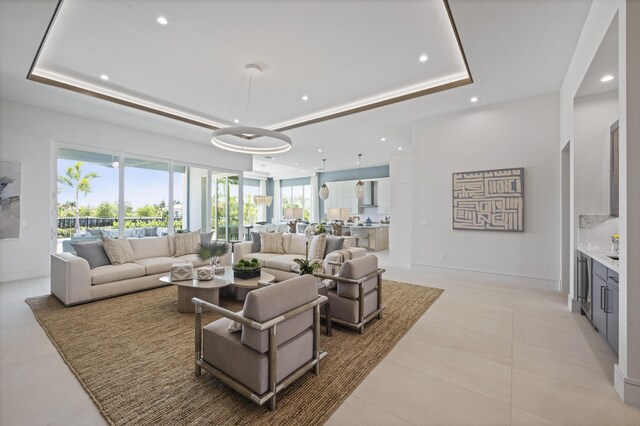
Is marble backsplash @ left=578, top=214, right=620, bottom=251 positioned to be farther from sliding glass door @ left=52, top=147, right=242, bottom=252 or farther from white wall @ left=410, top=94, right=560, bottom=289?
Result: sliding glass door @ left=52, top=147, right=242, bottom=252

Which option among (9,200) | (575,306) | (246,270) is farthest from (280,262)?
(9,200)

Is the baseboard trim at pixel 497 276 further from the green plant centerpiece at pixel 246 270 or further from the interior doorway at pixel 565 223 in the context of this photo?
the green plant centerpiece at pixel 246 270

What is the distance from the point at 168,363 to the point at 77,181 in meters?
5.32

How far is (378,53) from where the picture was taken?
348cm

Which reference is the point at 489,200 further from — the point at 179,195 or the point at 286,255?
the point at 179,195

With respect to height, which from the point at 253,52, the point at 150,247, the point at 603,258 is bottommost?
the point at 150,247

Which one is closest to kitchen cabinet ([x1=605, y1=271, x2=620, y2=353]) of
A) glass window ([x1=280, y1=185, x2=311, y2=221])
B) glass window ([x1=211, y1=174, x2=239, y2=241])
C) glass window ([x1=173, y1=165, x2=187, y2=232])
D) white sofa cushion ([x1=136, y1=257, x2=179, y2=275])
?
white sofa cushion ([x1=136, y1=257, x2=179, y2=275])

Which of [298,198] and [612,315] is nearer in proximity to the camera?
[612,315]

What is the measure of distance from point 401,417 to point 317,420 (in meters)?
0.55

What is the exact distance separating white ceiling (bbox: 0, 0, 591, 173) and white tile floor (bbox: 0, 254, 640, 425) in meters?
3.26

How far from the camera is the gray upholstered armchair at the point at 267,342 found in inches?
69.9

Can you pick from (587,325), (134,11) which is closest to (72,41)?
(134,11)

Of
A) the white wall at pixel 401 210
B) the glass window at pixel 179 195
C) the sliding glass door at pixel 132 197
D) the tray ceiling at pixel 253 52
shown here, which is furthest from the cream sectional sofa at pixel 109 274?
the white wall at pixel 401 210

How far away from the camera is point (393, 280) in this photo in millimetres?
5129
